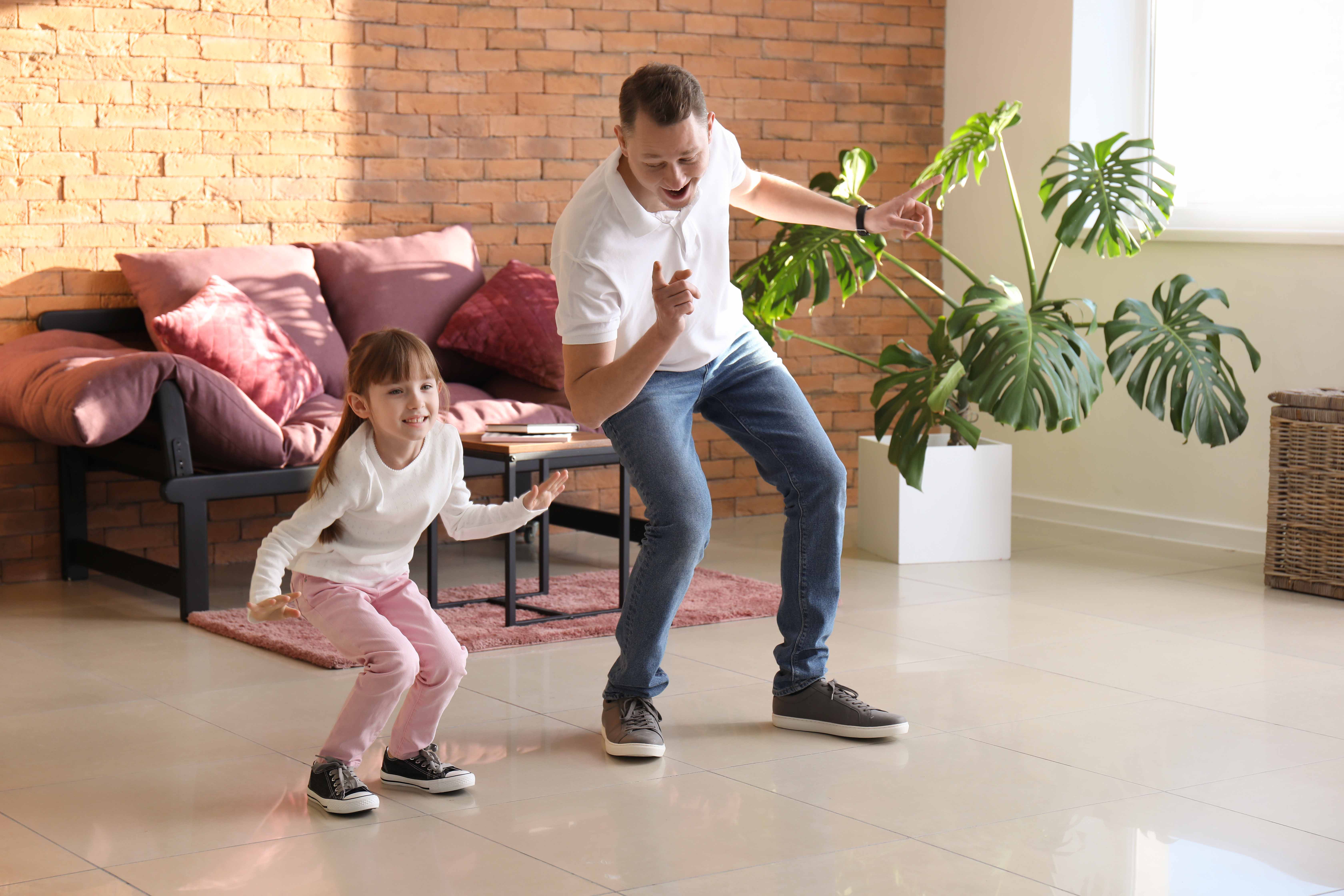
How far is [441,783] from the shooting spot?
251cm

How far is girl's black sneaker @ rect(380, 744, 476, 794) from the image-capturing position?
2518 mm

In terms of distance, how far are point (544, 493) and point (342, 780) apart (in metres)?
0.57

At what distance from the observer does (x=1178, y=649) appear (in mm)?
3625

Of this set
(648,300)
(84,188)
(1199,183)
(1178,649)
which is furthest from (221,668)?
(1199,183)

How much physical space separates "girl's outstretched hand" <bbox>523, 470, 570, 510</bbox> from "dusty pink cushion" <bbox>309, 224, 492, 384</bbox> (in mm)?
2394

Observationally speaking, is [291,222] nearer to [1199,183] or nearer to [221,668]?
[221,668]

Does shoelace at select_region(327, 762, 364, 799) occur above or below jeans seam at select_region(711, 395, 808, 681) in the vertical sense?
below

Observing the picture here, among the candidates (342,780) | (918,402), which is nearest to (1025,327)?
(918,402)

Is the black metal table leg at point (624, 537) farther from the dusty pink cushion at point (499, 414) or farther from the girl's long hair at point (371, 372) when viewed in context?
the girl's long hair at point (371, 372)

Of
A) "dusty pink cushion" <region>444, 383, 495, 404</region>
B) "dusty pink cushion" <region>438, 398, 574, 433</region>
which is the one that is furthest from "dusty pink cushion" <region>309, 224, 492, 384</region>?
"dusty pink cushion" <region>438, 398, 574, 433</region>

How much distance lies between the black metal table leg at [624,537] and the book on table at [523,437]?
18 centimetres

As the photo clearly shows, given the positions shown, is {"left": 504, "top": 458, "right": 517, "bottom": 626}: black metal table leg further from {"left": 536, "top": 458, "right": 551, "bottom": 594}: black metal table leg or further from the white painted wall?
Answer: the white painted wall

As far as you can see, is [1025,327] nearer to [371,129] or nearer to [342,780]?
[371,129]

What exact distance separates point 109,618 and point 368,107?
6.49 ft
